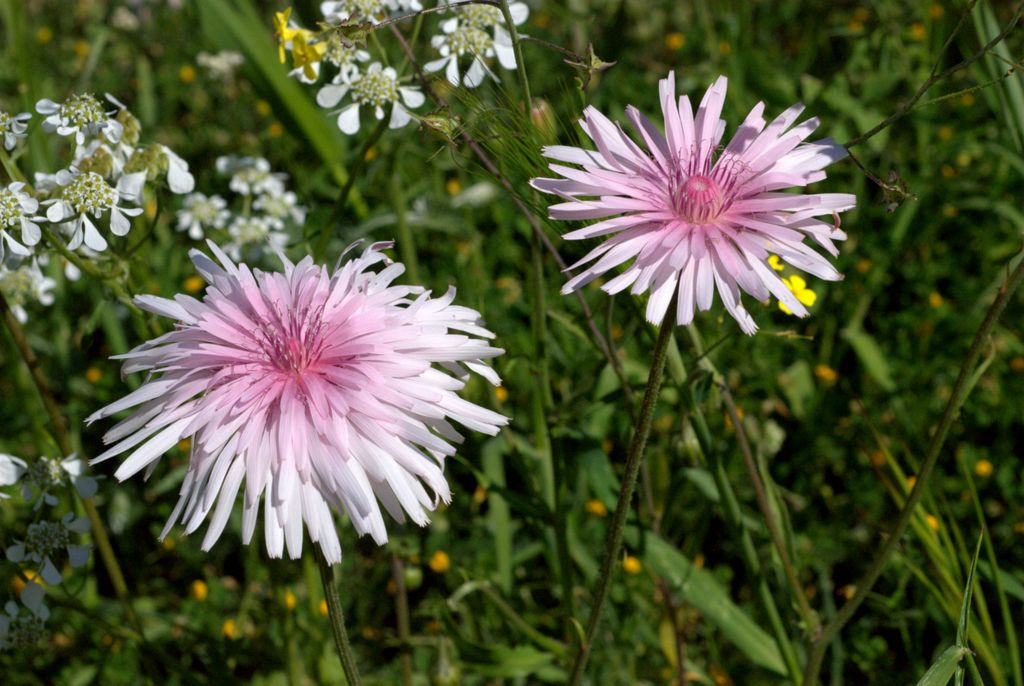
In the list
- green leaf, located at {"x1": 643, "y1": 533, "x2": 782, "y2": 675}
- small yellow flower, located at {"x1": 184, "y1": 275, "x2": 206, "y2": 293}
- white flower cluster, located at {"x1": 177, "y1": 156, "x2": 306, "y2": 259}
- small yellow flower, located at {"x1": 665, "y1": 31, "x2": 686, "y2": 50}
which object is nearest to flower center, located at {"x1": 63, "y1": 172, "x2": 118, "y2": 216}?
white flower cluster, located at {"x1": 177, "y1": 156, "x2": 306, "y2": 259}

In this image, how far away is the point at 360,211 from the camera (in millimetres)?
2455

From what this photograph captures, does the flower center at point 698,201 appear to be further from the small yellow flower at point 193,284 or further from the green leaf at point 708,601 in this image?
the small yellow flower at point 193,284

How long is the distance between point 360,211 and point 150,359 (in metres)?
1.35

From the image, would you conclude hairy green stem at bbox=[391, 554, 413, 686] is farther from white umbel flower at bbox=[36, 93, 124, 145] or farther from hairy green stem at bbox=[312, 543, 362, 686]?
white umbel flower at bbox=[36, 93, 124, 145]

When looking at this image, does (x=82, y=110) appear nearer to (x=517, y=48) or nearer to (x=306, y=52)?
(x=306, y=52)

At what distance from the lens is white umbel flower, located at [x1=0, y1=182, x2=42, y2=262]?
4.15 feet

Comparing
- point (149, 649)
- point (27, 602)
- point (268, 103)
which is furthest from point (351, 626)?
point (268, 103)

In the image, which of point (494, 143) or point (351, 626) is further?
point (351, 626)

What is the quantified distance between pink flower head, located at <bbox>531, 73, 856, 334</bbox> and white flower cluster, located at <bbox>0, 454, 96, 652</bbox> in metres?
0.88

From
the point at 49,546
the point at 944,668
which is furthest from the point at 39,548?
the point at 944,668

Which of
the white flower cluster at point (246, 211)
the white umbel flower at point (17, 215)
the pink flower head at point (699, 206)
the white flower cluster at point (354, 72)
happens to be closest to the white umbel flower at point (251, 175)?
the white flower cluster at point (246, 211)

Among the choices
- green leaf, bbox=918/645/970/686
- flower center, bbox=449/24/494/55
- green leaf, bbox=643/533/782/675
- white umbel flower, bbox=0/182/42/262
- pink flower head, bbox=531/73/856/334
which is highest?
flower center, bbox=449/24/494/55

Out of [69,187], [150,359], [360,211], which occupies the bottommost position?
[150,359]

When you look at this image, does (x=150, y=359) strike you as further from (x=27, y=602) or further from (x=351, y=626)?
(x=351, y=626)
